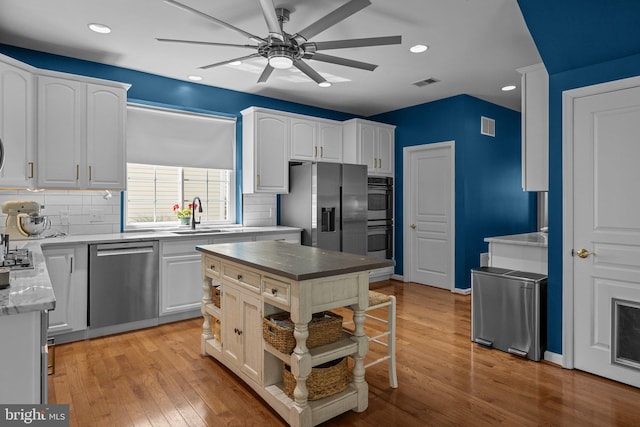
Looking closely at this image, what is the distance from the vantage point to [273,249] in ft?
9.64

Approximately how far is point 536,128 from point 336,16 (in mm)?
2085

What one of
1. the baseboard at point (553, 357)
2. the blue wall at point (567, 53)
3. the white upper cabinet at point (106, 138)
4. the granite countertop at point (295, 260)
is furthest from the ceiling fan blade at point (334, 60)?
the baseboard at point (553, 357)

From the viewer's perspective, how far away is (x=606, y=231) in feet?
9.09

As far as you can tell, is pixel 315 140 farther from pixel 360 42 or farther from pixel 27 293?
pixel 27 293

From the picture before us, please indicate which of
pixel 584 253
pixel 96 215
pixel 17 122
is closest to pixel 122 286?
pixel 96 215

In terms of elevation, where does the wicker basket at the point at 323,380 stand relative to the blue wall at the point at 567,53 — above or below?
below

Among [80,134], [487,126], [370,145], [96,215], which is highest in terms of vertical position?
[487,126]

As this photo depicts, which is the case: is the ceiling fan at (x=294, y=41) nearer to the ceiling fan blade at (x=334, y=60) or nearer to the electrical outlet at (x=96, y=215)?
the ceiling fan blade at (x=334, y=60)

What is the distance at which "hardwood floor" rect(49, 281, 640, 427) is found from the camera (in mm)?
2293

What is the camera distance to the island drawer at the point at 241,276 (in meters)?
2.42

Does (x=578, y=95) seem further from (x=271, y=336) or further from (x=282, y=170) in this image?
(x=282, y=170)

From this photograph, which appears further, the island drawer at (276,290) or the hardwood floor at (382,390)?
the hardwood floor at (382,390)

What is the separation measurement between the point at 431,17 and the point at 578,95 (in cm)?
128

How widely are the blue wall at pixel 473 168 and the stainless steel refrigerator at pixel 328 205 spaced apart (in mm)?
1009
